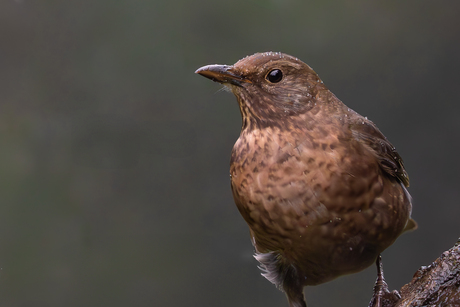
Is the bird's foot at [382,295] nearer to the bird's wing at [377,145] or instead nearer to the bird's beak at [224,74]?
the bird's wing at [377,145]

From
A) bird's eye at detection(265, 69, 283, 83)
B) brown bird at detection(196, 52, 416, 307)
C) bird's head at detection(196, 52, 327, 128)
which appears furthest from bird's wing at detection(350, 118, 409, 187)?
bird's eye at detection(265, 69, 283, 83)

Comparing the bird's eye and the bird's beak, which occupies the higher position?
the bird's beak

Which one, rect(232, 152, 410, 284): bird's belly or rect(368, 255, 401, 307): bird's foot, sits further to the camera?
rect(368, 255, 401, 307): bird's foot

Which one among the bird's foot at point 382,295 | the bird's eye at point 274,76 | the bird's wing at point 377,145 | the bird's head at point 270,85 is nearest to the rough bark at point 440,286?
the bird's foot at point 382,295

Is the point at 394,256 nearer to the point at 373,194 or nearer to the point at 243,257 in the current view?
the point at 243,257

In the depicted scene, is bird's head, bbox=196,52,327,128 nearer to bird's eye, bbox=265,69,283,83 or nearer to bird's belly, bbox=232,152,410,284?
bird's eye, bbox=265,69,283,83

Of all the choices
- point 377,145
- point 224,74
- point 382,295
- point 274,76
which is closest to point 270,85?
point 274,76

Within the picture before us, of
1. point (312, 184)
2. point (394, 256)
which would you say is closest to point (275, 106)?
point (312, 184)

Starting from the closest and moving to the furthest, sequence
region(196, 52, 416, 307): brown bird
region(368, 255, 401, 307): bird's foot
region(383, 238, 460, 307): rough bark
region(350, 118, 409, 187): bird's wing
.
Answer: region(383, 238, 460, 307): rough bark
region(196, 52, 416, 307): brown bird
region(350, 118, 409, 187): bird's wing
region(368, 255, 401, 307): bird's foot

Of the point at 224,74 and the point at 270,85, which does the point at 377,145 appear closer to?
the point at 270,85
